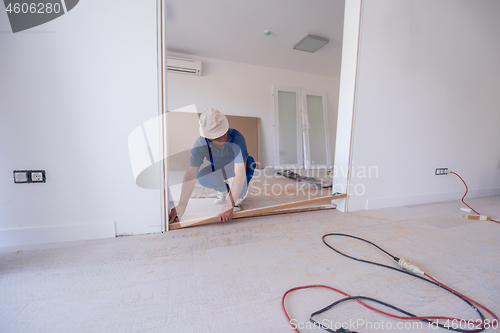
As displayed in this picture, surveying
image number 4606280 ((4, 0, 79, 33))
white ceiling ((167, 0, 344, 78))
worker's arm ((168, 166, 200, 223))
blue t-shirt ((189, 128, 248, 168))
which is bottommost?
A: worker's arm ((168, 166, 200, 223))

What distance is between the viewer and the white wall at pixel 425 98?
172cm

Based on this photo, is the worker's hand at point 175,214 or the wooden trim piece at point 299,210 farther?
the wooden trim piece at point 299,210

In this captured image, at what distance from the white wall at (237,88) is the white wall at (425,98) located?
126 inches

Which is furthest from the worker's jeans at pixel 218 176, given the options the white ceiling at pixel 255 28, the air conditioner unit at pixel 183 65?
the air conditioner unit at pixel 183 65

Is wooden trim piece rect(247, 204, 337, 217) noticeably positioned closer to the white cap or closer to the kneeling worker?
the kneeling worker

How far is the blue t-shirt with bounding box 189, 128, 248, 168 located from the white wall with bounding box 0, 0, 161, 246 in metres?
0.48

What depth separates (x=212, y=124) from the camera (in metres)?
1.49

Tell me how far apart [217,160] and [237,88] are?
3219mm

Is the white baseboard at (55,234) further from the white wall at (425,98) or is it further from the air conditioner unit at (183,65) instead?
the air conditioner unit at (183,65)

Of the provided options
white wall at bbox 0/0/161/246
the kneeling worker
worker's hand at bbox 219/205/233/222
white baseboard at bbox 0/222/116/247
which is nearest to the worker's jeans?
the kneeling worker

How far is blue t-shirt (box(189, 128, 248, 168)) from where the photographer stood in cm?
164

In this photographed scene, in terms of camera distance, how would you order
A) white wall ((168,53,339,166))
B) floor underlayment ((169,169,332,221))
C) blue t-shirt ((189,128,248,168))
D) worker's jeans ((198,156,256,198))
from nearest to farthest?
blue t-shirt ((189,128,248,168))
floor underlayment ((169,169,332,221))
worker's jeans ((198,156,256,198))
white wall ((168,53,339,166))
